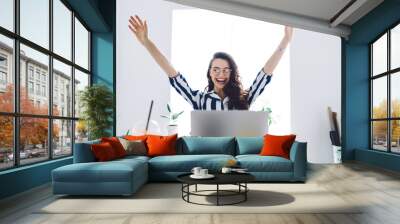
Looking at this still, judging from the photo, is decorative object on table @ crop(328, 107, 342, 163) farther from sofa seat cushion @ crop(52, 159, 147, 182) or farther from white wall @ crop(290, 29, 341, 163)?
sofa seat cushion @ crop(52, 159, 147, 182)

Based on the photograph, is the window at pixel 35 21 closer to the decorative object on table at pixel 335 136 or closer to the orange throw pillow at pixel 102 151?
the orange throw pillow at pixel 102 151

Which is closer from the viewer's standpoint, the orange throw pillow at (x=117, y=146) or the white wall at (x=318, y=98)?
the orange throw pillow at (x=117, y=146)

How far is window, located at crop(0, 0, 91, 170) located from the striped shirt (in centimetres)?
269

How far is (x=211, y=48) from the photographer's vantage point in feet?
31.0

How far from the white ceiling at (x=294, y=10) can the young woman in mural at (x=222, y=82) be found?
1.76m

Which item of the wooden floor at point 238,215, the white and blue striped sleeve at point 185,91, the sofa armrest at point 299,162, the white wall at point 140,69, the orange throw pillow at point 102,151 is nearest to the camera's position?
the wooden floor at point 238,215

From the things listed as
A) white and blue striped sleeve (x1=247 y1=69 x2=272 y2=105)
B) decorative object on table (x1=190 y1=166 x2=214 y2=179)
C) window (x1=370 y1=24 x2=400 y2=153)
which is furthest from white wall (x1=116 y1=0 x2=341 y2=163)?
decorative object on table (x1=190 y1=166 x2=214 y2=179)

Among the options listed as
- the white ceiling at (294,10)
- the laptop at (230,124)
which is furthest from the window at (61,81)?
the white ceiling at (294,10)

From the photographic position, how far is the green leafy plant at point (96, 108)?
23.4 feet

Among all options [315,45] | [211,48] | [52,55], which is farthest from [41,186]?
[315,45]

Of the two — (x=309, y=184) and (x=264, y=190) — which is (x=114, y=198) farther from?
(x=309, y=184)

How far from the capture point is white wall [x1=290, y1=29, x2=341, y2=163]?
30.6ft

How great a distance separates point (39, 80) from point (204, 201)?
302cm

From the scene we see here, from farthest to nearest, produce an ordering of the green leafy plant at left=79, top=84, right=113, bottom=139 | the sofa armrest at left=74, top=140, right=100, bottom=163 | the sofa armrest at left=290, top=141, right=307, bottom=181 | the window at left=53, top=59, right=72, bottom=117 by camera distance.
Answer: the green leafy plant at left=79, top=84, right=113, bottom=139 → the window at left=53, top=59, right=72, bottom=117 → the sofa armrest at left=290, top=141, right=307, bottom=181 → the sofa armrest at left=74, top=140, right=100, bottom=163
